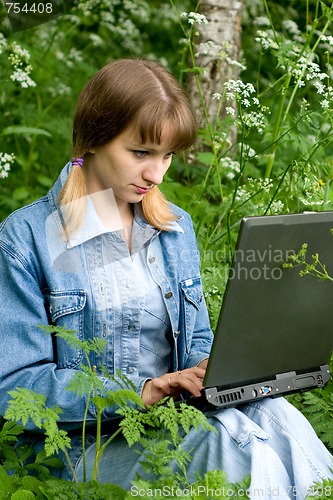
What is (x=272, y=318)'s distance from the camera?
1918 mm

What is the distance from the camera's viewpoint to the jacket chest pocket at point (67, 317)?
2168 millimetres

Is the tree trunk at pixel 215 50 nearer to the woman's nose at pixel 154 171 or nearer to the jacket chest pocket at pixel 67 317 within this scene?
the woman's nose at pixel 154 171

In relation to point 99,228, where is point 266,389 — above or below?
below

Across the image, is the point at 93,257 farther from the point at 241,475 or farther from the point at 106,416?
the point at 241,475

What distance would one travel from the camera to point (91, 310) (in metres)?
2.23

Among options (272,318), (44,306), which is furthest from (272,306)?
(44,306)

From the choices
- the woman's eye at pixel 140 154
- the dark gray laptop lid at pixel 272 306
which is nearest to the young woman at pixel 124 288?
the woman's eye at pixel 140 154

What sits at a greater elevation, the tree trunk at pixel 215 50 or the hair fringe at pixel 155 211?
the tree trunk at pixel 215 50

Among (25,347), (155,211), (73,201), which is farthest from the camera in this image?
(155,211)

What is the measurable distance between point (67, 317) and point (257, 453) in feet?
1.92

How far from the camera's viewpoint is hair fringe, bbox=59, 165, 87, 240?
2.24 m

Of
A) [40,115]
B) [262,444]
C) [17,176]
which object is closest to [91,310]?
[262,444]

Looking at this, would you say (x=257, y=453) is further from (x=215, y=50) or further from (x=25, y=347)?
(x=215, y=50)

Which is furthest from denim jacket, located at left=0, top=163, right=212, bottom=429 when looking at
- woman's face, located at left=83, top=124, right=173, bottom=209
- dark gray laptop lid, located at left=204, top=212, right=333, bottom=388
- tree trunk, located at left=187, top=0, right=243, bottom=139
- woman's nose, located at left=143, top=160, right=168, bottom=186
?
tree trunk, located at left=187, top=0, right=243, bottom=139
